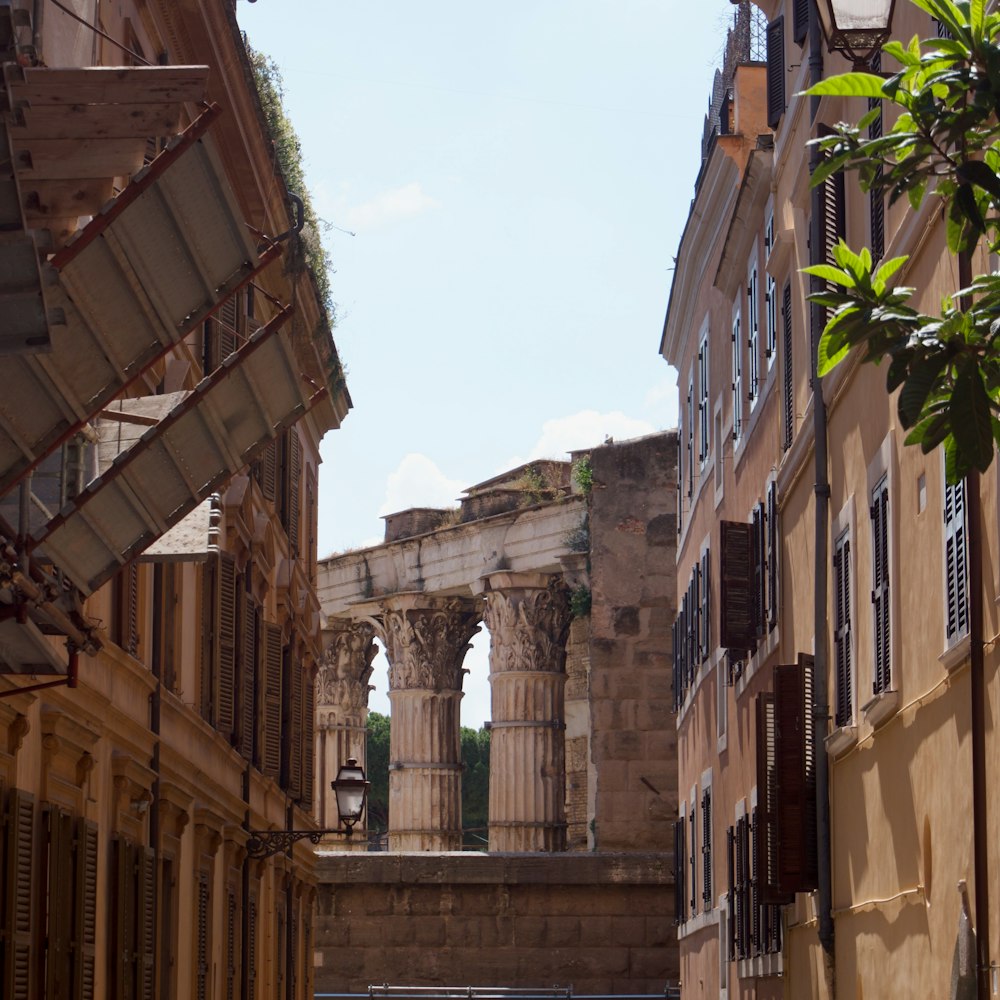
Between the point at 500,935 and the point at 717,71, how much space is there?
14.5 meters

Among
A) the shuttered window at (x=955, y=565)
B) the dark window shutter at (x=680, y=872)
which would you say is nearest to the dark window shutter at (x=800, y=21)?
the shuttered window at (x=955, y=565)

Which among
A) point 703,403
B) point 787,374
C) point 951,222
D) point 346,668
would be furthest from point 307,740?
point 951,222

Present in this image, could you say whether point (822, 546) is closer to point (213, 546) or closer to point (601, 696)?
point (213, 546)

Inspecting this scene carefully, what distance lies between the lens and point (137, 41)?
14812 millimetres

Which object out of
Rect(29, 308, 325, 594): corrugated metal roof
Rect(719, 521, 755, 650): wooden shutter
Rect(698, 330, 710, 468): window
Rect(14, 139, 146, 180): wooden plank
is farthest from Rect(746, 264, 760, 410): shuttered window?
Rect(14, 139, 146, 180): wooden plank

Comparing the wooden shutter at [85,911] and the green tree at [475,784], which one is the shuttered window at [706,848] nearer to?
the wooden shutter at [85,911]

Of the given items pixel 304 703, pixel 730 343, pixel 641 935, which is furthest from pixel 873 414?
pixel 641 935

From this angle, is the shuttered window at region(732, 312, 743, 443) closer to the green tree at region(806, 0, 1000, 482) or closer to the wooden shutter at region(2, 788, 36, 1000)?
the wooden shutter at region(2, 788, 36, 1000)

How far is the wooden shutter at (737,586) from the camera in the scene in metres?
18.2

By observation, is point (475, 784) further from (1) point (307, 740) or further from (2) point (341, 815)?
(2) point (341, 815)

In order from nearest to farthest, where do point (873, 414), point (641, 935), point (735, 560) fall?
point (873, 414) → point (735, 560) → point (641, 935)

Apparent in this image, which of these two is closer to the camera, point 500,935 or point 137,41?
point 137,41

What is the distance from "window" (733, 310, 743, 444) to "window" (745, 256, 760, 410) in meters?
0.47

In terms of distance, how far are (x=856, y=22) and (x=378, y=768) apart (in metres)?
82.7
